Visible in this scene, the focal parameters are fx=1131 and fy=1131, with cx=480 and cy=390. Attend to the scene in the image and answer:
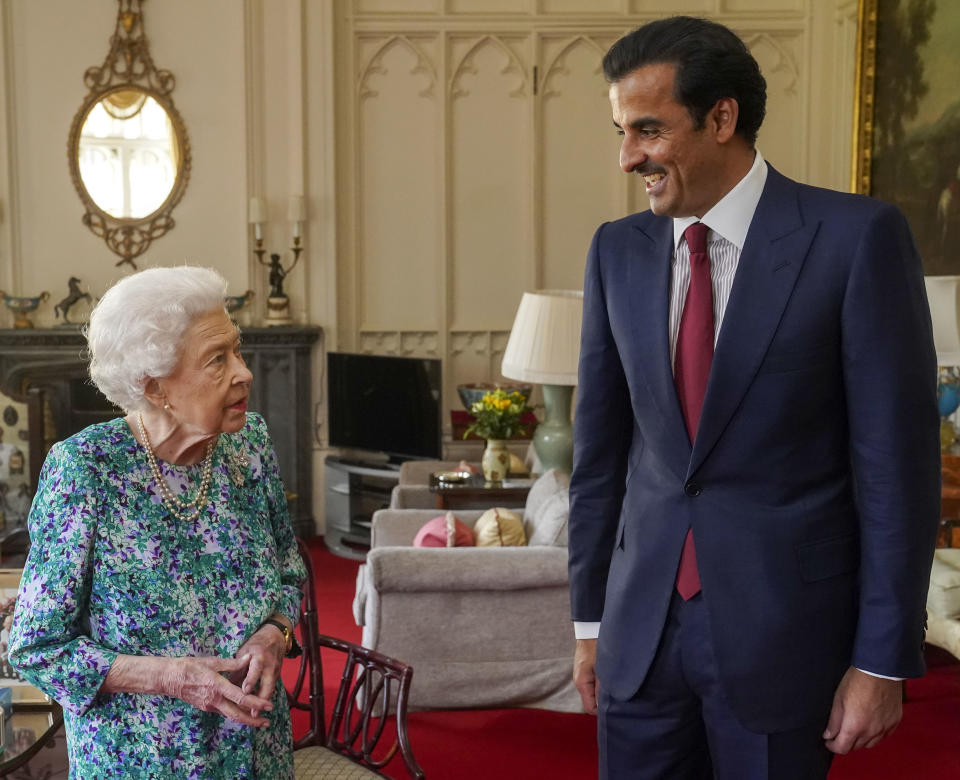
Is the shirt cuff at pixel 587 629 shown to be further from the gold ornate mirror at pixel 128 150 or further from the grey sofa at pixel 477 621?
the gold ornate mirror at pixel 128 150

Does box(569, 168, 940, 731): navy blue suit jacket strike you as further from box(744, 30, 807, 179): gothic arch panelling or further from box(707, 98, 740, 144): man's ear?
box(744, 30, 807, 179): gothic arch panelling

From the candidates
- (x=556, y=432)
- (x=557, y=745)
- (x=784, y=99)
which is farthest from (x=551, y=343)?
(x=784, y=99)

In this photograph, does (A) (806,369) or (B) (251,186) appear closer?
(A) (806,369)

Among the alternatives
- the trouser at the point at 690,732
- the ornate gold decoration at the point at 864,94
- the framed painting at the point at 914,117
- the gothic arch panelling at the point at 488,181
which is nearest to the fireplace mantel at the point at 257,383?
Result: the gothic arch panelling at the point at 488,181

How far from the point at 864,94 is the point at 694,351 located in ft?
16.9

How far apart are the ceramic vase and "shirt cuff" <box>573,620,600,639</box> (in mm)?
3594

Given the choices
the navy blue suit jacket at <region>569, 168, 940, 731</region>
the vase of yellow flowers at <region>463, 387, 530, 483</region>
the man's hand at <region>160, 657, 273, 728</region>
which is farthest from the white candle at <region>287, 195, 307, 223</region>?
the navy blue suit jacket at <region>569, 168, 940, 731</region>

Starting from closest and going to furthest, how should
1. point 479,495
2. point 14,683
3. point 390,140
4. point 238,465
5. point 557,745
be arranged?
1. point 238,465
2. point 14,683
3. point 557,745
4. point 479,495
5. point 390,140

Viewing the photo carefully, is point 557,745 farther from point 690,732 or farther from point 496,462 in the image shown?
point 690,732

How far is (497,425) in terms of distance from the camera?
5.43m

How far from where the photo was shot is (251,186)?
7.16 meters

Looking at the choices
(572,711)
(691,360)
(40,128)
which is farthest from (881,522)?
(40,128)

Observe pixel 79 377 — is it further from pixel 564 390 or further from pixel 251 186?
pixel 564 390

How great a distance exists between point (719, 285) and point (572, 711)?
2.87m
